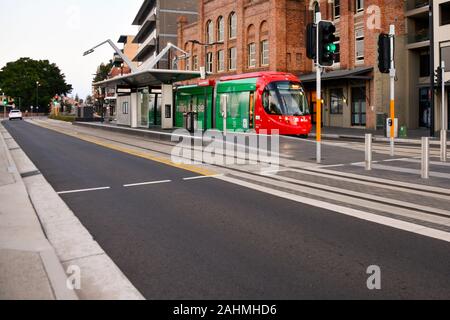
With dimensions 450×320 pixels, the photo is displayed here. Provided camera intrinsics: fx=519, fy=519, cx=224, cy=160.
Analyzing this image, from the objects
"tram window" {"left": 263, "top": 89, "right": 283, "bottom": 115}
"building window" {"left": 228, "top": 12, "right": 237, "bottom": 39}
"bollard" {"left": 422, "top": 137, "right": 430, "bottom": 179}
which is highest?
"building window" {"left": 228, "top": 12, "right": 237, "bottom": 39}

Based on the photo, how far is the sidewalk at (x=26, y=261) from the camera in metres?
4.26

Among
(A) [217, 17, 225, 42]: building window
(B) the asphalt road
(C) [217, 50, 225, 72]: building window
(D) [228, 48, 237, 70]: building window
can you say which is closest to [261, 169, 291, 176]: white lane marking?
(B) the asphalt road

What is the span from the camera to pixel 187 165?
46.1 ft

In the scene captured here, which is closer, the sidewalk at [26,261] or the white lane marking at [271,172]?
the sidewalk at [26,261]

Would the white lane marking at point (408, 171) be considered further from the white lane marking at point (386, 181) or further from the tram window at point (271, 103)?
the tram window at point (271, 103)

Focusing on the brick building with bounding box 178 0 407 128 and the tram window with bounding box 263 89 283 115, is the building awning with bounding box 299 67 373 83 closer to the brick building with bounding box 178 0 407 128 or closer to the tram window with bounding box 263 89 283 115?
the brick building with bounding box 178 0 407 128

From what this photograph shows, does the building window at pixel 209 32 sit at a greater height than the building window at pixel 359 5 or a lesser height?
greater

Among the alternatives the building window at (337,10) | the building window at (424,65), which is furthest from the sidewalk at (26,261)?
the building window at (337,10)

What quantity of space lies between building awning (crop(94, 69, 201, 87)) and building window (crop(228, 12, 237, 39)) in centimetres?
2070

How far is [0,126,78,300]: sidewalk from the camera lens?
4.26 metres

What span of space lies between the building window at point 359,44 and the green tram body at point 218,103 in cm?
1479

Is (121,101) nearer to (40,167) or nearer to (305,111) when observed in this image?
(305,111)

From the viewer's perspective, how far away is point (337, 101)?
4162cm
